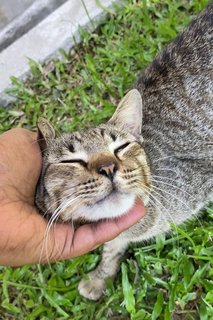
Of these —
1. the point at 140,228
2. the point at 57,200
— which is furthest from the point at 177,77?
the point at 57,200

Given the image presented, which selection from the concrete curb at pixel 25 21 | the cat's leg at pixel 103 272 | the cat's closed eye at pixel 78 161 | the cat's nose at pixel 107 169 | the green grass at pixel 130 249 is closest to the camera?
the cat's nose at pixel 107 169

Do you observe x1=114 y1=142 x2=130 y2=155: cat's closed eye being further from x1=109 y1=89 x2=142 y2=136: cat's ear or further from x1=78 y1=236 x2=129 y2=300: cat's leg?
x1=78 y1=236 x2=129 y2=300: cat's leg

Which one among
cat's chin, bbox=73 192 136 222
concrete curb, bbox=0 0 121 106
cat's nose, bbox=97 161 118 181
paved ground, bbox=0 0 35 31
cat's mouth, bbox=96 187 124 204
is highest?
paved ground, bbox=0 0 35 31

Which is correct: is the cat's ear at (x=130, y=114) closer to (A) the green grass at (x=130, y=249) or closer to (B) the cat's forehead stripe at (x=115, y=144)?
(B) the cat's forehead stripe at (x=115, y=144)

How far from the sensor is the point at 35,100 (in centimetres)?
413

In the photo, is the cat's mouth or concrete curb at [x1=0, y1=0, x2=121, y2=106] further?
concrete curb at [x1=0, y1=0, x2=121, y2=106]

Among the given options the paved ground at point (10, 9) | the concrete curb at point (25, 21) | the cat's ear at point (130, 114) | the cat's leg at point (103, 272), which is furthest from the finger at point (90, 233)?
the paved ground at point (10, 9)

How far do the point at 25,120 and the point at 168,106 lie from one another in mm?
1256

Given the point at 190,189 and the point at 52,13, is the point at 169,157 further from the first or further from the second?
the point at 52,13

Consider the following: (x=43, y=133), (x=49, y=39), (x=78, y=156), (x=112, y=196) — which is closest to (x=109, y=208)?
(x=112, y=196)

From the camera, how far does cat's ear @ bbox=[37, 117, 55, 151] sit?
2749 millimetres

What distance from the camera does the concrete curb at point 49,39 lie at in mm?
4230

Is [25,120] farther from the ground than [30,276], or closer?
farther from the ground

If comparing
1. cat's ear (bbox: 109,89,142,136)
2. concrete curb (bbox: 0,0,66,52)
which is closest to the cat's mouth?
cat's ear (bbox: 109,89,142,136)
